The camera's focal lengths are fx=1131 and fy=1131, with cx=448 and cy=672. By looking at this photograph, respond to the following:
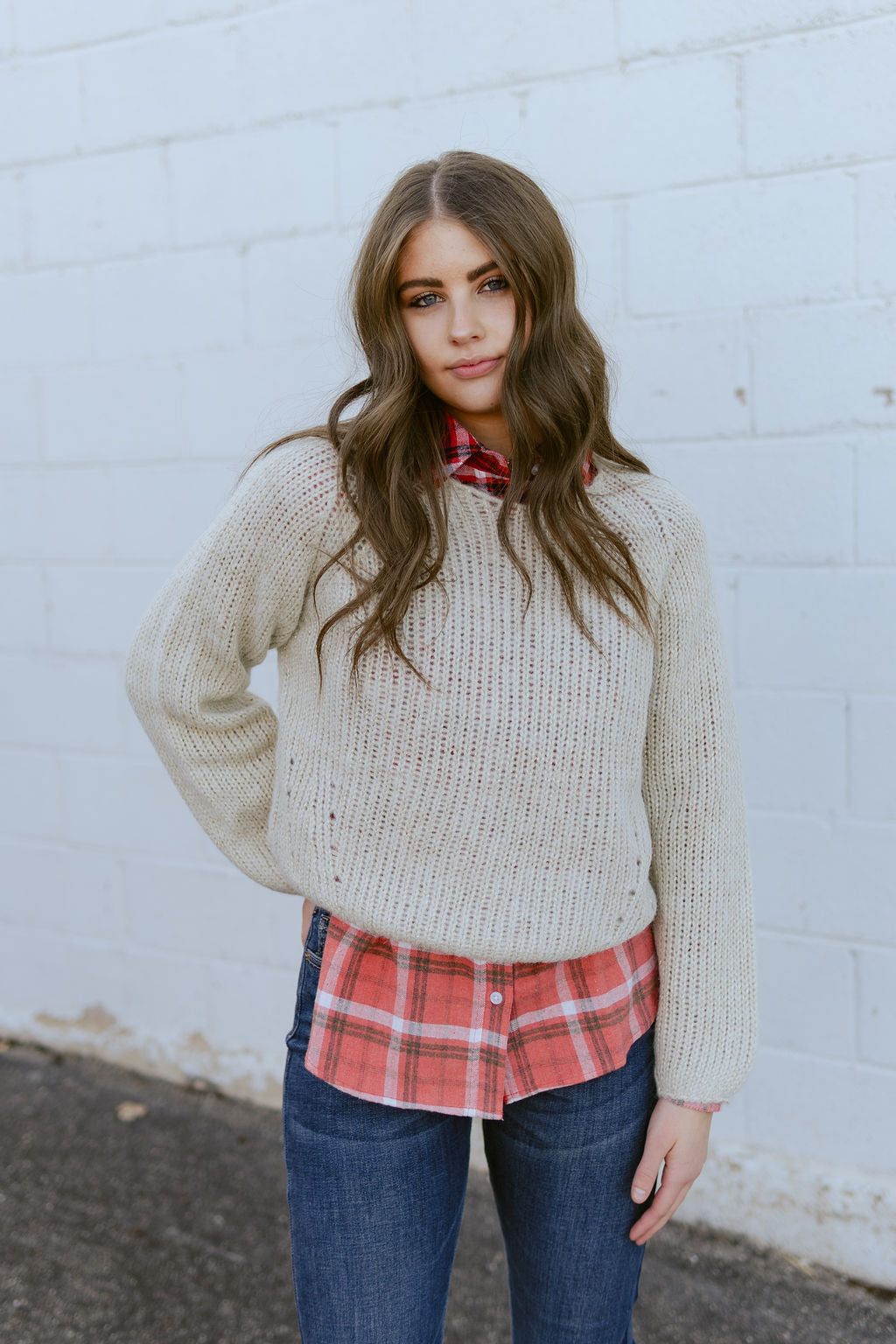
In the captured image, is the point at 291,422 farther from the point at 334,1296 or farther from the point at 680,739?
the point at 334,1296

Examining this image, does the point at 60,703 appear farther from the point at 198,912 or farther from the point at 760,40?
the point at 760,40

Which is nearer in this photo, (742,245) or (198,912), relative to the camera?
(742,245)

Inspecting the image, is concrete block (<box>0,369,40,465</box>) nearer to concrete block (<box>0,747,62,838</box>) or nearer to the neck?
concrete block (<box>0,747,62,838</box>)

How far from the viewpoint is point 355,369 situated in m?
1.59

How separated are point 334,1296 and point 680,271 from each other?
1.64m

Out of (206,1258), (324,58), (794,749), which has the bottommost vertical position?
(206,1258)

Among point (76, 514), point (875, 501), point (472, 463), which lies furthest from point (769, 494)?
point (76, 514)

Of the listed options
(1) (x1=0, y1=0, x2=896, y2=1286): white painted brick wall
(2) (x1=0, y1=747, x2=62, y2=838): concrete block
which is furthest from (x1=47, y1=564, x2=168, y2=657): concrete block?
(2) (x1=0, y1=747, x2=62, y2=838): concrete block

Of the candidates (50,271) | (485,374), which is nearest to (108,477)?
(50,271)

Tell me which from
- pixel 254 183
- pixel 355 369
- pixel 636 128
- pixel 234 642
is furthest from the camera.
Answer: pixel 254 183

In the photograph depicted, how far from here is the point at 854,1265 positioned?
2.13m

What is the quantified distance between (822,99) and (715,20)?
8.9 inches

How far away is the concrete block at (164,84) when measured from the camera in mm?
2250

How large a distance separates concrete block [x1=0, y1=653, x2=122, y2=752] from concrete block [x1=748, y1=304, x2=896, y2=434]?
5.03 ft
